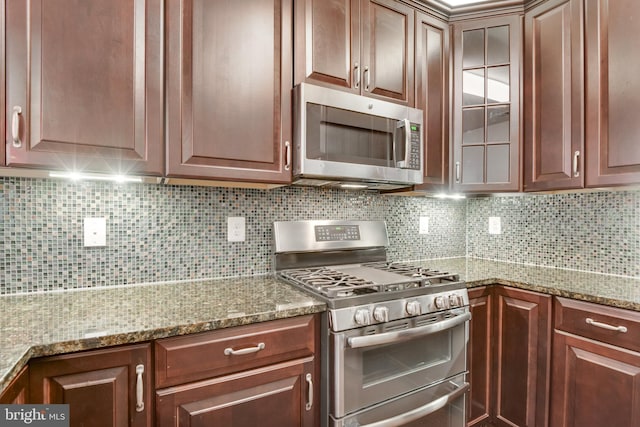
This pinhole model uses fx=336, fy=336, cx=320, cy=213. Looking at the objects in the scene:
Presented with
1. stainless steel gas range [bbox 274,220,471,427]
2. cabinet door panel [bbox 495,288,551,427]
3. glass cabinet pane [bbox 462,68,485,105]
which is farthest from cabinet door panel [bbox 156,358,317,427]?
glass cabinet pane [bbox 462,68,485,105]

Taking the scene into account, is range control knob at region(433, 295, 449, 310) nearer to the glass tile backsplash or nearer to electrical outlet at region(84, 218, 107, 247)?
the glass tile backsplash

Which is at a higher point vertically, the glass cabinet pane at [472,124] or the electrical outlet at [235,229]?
the glass cabinet pane at [472,124]

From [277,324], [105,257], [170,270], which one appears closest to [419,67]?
[277,324]

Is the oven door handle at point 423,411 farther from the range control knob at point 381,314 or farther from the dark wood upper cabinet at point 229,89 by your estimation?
the dark wood upper cabinet at point 229,89

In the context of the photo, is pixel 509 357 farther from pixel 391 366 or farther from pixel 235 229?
pixel 235 229

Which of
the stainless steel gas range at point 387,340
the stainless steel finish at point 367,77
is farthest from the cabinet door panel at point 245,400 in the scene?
the stainless steel finish at point 367,77

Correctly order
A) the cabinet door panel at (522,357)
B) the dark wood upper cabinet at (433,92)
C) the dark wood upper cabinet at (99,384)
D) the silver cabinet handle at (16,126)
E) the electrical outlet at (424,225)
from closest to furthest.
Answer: the dark wood upper cabinet at (99,384), the silver cabinet handle at (16,126), the cabinet door panel at (522,357), the dark wood upper cabinet at (433,92), the electrical outlet at (424,225)

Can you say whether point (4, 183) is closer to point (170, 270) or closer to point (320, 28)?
point (170, 270)

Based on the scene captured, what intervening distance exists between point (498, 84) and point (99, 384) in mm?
2286

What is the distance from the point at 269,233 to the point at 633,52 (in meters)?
1.88

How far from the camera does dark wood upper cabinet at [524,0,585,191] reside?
1.66 metres

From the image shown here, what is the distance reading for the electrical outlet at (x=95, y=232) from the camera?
1.41 meters

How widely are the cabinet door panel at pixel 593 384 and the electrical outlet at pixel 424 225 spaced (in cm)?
97

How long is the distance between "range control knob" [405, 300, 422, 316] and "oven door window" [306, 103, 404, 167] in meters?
0.66
